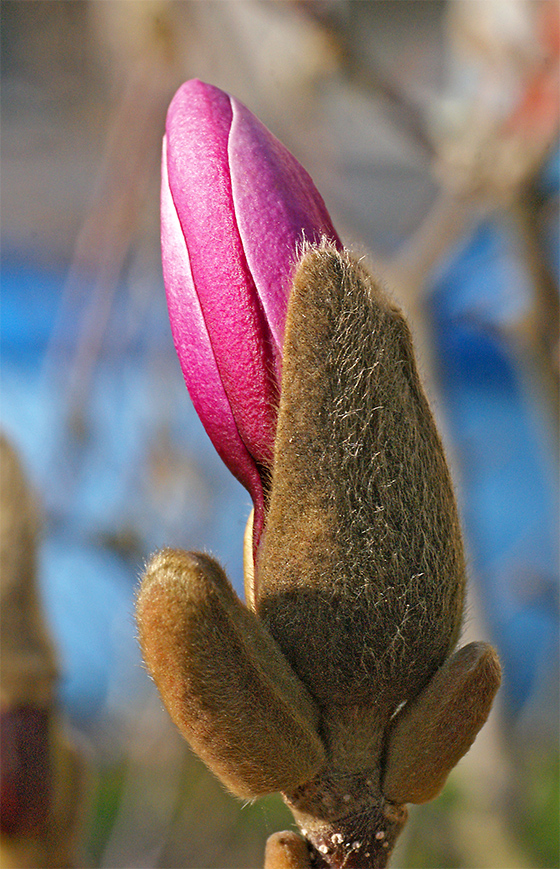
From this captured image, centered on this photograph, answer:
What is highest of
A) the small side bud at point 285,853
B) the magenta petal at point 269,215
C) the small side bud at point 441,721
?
the magenta petal at point 269,215

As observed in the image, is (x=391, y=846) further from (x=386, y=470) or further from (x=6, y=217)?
(x=6, y=217)

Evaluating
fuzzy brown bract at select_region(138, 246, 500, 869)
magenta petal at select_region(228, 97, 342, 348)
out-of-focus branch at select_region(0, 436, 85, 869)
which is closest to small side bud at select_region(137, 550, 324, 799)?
fuzzy brown bract at select_region(138, 246, 500, 869)

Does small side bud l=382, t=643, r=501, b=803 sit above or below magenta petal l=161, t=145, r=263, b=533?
below

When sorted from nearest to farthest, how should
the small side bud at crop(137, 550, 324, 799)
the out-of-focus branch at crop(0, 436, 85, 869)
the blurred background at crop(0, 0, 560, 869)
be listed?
the small side bud at crop(137, 550, 324, 799), the out-of-focus branch at crop(0, 436, 85, 869), the blurred background at crop(0, 0, 560, 869)

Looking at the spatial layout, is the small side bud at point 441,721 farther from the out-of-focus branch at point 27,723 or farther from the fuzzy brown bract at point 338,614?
the out-of-focus branch at point 27,723

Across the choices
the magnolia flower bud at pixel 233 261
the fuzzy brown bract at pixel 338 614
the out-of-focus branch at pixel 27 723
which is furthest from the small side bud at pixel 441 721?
the out-of-focus branch at pixel 27 723

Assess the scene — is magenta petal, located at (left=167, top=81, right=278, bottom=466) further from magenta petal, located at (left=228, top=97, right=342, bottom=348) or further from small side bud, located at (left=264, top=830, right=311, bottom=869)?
small side bud, located at (left=264, top=830, right=311, bottom=869)

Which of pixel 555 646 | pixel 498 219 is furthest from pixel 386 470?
pixel 555 646
